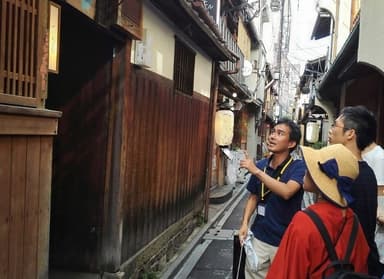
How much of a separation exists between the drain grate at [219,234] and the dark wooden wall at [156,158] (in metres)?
1.09

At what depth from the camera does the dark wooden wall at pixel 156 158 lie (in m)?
6.80

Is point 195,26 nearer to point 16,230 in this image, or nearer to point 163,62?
point 163,62

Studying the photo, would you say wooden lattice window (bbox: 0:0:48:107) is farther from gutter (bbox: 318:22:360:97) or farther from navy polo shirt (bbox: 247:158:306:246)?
gutter (bbox: 318:22:360:97)

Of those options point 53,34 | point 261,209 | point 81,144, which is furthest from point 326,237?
point 81,144

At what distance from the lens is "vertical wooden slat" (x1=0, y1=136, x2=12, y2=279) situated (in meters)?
3.58

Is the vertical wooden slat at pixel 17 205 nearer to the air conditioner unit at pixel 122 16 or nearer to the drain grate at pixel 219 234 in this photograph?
the air conditioner unit at pixel 122 16

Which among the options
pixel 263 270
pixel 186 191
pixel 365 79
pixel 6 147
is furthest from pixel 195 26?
pixel 6 147

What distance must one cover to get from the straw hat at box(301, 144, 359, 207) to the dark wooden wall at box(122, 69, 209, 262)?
3.79 metres

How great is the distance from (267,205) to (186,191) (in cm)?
587

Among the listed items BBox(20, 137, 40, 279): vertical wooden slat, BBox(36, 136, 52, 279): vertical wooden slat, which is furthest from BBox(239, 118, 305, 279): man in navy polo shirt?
BBox(20, 137, 40, 279): vertical wooden slat

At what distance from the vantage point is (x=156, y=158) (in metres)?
7.98

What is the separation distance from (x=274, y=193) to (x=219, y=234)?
7.81 metres

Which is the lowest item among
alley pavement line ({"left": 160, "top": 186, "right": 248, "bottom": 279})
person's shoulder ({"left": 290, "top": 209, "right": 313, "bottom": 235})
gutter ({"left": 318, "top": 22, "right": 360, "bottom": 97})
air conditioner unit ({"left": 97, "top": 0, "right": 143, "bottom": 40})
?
alley pavement line ({"left": 160, "top": 186, "right": 248, "bottom": 279})

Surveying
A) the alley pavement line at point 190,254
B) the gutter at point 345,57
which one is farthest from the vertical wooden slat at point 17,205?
the gutter at point 345,57
